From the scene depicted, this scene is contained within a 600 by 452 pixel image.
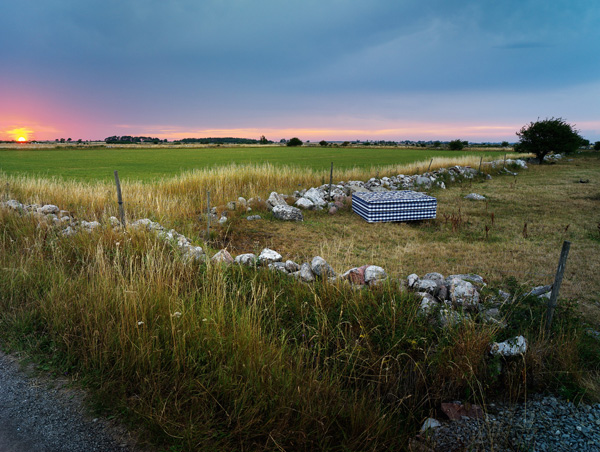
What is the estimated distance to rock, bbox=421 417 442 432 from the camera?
8.76ft

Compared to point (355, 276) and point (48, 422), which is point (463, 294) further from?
point (48, 422)

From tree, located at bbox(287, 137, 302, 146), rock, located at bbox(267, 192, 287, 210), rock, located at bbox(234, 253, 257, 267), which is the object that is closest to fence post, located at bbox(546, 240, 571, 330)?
rock, located at bbox(234, 253, 257, 267)

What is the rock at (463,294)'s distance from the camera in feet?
13.6

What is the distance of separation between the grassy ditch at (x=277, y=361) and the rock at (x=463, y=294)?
43 centimetres

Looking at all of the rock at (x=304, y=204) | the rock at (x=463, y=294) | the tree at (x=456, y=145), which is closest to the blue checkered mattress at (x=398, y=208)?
the rock at (x=304, y=204)

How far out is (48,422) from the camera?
2.59 metres

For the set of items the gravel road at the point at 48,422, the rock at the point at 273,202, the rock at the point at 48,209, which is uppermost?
the rock at the point at 48,209

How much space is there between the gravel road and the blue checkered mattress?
26.9 feet

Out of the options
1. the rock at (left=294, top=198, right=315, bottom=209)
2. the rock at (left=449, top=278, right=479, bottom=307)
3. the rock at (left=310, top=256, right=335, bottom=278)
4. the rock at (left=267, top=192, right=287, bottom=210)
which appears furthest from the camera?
the rock at (left=294, top=198, right=315, bottom=209)

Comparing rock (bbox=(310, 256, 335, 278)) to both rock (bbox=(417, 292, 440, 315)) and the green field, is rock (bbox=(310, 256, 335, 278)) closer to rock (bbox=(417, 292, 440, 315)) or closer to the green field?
rock (bbox=(417, 292, 440, 315))

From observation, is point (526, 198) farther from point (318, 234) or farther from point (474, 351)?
point (474, 351)

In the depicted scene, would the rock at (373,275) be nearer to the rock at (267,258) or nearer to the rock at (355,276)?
the rock at (355,276)

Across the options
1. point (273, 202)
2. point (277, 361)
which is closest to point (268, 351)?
point (277, 361)

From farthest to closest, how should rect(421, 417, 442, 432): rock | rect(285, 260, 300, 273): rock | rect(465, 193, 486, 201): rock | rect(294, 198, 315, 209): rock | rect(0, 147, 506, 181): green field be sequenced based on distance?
rect(0, 147, 506, 181): green field → rect(465, 193, 486, 201): rock → rect(294, 198, 315, 209): rock → rect(285, 260, 300, 273): rock → rect(421, 417, 442, 432): rock
